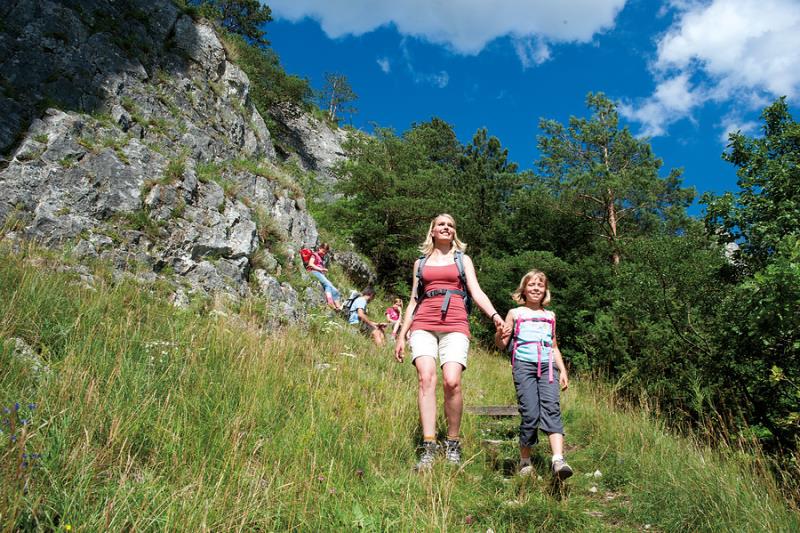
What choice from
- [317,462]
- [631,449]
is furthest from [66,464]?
[631,449]

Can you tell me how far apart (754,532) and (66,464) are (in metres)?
3.48

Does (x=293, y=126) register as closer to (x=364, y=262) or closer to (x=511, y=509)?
(x=364, y=262)

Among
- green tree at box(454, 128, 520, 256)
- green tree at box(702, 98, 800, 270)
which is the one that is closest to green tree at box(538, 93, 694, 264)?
green tree at box(454, 128, 520, 256)

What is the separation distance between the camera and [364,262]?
58.2ft

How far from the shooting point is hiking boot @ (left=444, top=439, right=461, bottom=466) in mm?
3316

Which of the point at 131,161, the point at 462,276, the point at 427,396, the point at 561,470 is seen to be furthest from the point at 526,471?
the point at 131,161

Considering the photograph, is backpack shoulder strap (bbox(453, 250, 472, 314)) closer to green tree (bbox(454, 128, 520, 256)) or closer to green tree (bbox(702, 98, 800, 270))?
green tree (bbox(702, 98, 800, 270))

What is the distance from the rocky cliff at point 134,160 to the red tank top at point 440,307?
4562 millimetres

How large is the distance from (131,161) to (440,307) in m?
8.10

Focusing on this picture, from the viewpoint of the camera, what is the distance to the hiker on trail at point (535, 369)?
11.6 ft

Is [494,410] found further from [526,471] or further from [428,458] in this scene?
[428,458]

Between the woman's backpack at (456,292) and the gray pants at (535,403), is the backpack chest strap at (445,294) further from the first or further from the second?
the gray pants at (535,403)

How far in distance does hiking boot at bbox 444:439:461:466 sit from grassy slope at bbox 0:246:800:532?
0.41 ft

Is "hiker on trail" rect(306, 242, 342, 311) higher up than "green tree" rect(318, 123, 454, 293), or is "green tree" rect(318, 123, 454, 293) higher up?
"green tree" rect(318, 123, 454, 293)
